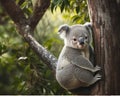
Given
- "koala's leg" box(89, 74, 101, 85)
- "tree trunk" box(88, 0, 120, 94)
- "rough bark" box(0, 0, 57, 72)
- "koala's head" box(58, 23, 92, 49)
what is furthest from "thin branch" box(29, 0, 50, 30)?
"koala's leg" box(89, 74, 101, 85)

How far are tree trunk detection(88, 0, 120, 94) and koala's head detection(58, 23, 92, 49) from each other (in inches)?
11.3

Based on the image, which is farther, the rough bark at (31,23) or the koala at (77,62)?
the rough bark at (31,23)

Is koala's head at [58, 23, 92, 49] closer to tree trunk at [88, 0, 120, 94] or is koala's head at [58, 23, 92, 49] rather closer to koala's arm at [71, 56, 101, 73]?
koala's arm at [71, 56, 101, 73]

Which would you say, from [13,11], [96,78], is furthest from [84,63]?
[13,11]

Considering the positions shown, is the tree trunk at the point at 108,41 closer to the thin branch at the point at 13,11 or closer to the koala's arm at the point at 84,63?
the koala's arm at the point at 84,63

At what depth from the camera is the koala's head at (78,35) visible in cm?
339

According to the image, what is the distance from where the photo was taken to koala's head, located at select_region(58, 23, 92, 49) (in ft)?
11.1

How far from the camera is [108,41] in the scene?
3.06 metres

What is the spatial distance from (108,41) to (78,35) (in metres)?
0.50

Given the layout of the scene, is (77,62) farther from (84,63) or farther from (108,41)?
(108,41)

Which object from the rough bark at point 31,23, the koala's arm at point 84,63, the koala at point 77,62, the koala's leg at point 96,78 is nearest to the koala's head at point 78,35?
the koala at point 77,62

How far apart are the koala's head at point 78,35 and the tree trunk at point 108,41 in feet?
0.94

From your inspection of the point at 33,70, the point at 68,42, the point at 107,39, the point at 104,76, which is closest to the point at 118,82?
the point at 104,76

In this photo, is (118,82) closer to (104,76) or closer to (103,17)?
(104,76)
